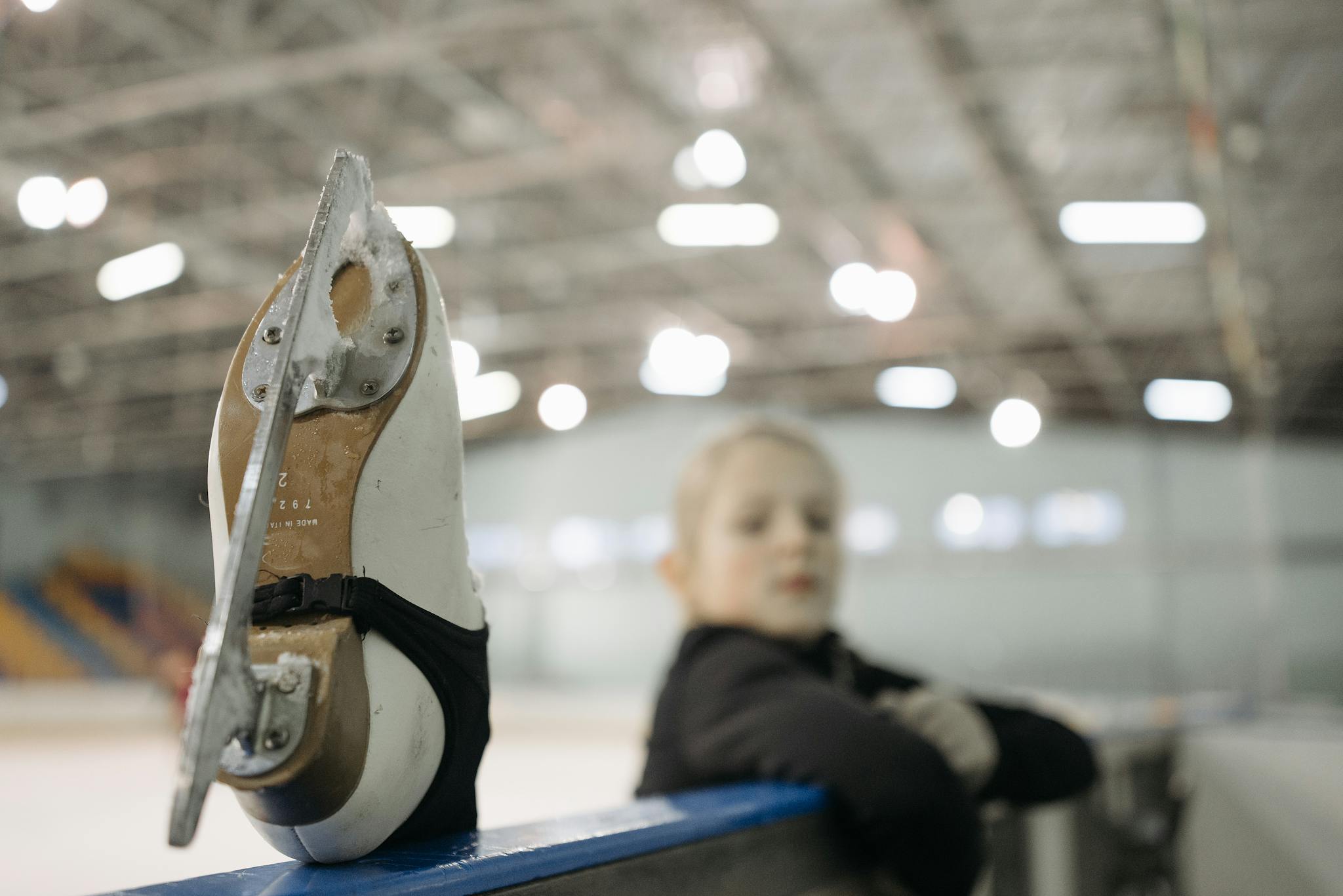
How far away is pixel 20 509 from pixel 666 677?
597 cm

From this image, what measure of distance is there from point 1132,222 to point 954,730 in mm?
8385

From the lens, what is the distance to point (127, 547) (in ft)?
28.3

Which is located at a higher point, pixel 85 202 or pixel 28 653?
pixel 85 202

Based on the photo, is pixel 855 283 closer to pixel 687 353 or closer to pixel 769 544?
pixel 687 353

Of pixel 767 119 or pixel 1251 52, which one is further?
pixel 767 119

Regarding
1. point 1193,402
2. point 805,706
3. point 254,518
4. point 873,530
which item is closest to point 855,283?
point 1193,402

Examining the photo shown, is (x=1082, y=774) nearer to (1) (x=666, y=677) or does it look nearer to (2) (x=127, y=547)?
(1) (x=666, y=677)

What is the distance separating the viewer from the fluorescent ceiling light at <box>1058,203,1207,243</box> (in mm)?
8008

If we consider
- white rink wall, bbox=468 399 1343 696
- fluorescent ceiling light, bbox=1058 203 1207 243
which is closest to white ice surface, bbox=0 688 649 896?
white rink wall, bbox=468 399 1343 696

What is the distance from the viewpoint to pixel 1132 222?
27.8ft

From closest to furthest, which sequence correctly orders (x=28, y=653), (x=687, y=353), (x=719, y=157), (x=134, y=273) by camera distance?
(x=719, y=157) → (x=134, y=273) → (x=687, y=353) → (x=28, y=653)

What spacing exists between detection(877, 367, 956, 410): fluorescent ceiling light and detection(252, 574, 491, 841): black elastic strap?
13.2 meters

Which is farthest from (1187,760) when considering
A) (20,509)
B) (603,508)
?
(603,508)

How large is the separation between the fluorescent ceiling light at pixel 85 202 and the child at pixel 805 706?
2539mm
